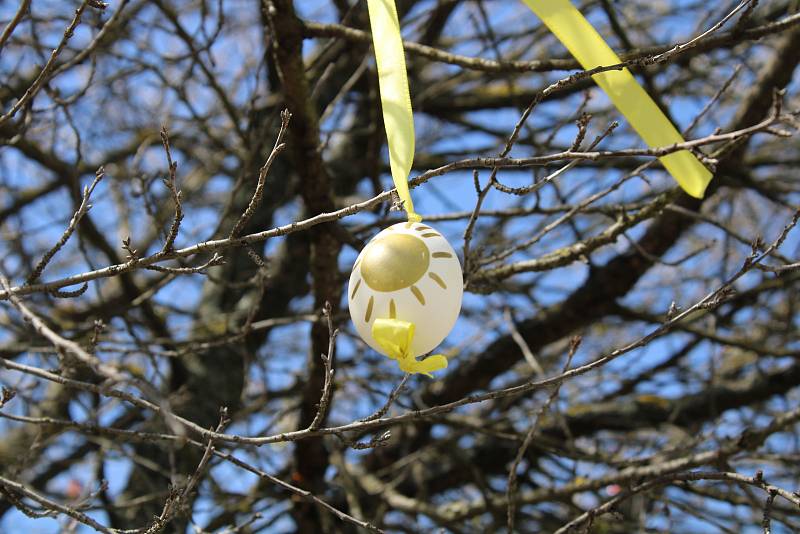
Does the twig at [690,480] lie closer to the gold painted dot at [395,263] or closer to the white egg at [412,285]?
the white egg at [412,285]

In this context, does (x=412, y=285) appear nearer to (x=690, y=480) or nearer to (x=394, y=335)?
(x=394, y=335)

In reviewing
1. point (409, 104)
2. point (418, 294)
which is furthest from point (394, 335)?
point (409, 104)

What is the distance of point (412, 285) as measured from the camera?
1386 mm

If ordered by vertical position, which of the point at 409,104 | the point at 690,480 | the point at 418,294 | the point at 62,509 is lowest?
the point at 690,480

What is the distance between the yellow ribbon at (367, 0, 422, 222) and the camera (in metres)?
1.47

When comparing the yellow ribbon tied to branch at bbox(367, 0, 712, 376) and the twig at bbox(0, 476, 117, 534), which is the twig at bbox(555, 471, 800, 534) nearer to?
the yellow ribbon tied to branch at bbox(367, 0, 712, 376)

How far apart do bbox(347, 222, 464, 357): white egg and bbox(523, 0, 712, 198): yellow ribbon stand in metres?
0.59

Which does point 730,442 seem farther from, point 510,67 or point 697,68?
point 697,68

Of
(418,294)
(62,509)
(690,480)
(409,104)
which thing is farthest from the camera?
(690,480)

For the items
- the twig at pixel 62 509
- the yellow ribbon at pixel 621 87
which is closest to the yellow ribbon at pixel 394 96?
the yellow ribbon at pixel 621 87

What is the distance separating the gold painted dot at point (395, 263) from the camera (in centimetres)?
139

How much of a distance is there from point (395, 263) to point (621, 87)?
737 millimetres

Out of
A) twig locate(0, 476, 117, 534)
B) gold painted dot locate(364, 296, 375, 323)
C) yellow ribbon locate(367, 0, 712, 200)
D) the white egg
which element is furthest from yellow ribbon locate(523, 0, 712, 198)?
twig locate(0, 476, 117, 534)

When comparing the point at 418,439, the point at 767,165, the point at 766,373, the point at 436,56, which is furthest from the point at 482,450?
the point at 436,56
